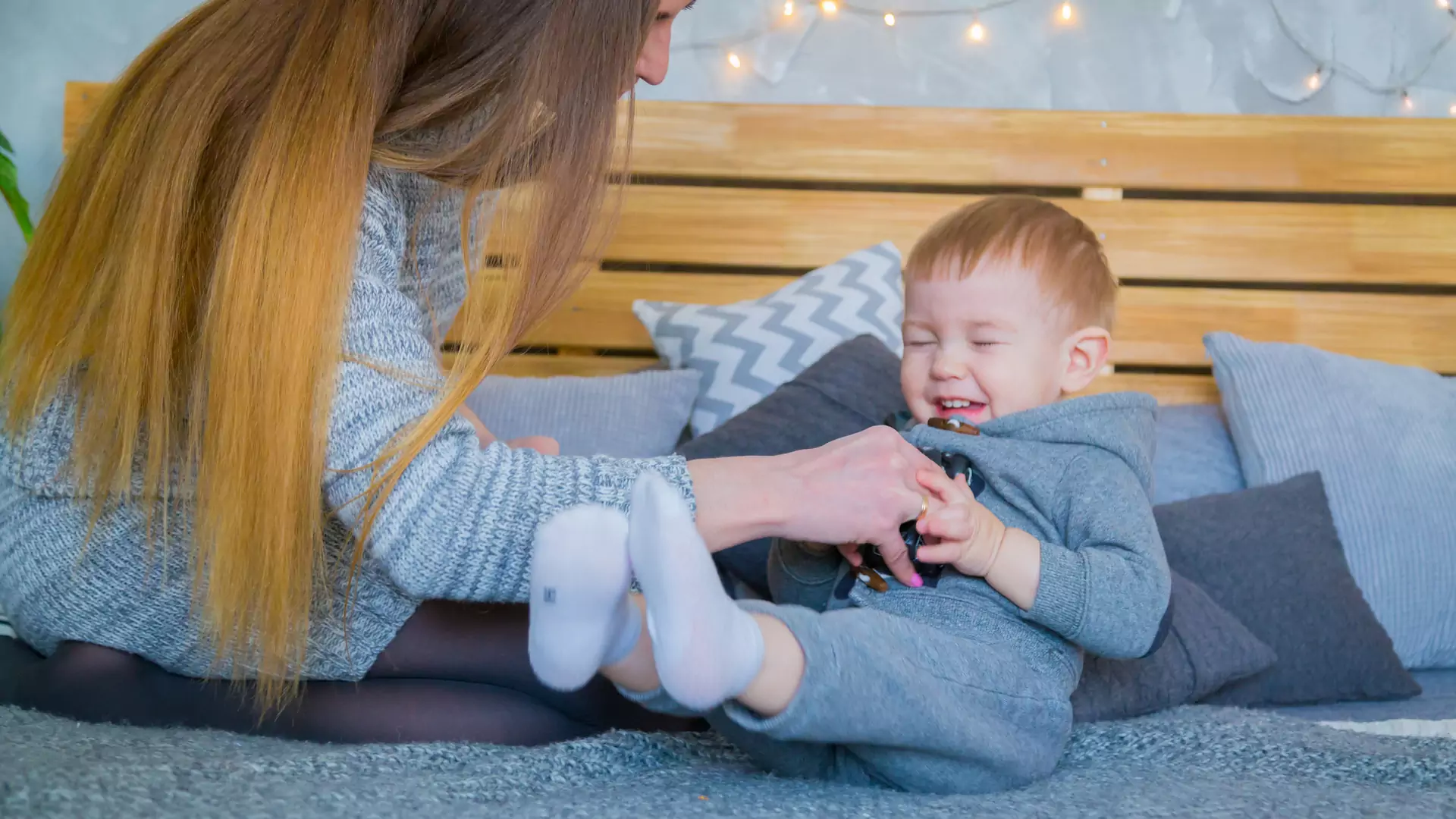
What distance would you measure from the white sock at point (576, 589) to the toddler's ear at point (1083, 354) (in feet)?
2.22

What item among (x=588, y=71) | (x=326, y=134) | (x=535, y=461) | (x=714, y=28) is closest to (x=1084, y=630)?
(x=535, y=461)

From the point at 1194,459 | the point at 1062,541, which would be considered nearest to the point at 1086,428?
the point at 1062,541

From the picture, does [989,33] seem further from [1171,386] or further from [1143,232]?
[1171,386]

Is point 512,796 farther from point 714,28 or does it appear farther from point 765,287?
point 714,28

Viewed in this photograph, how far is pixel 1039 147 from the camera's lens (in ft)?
7.27

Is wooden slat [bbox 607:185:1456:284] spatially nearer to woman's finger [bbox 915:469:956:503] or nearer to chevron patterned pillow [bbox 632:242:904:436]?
chevron patterned pillow [bbox 632:242:904:436]

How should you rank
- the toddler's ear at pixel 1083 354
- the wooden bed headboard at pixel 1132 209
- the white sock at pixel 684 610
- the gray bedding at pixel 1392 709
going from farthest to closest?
the wooden bed headboard at pixel 1132 209 → the gray bedding at pixel 1392 709 → the toddler's ear at pixel 1083 354 → the white sock at pixel 684 610

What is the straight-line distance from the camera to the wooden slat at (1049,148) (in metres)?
2.19

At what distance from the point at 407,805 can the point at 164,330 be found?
18.3 inches

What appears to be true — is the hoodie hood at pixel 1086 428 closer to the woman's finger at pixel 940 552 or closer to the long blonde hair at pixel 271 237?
the woman's finger at pixel 940 552

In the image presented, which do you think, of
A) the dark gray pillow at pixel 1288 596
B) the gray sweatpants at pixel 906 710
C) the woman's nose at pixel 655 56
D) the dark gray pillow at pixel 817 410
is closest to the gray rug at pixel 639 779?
the gray sweatpants at pixel 906 710

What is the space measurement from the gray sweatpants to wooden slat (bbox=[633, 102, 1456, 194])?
1.40m

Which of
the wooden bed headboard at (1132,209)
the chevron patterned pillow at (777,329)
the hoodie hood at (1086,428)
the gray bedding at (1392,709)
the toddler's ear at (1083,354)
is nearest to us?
the hoodie hood at (1086,428)

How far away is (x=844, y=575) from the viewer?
117 centimetres
